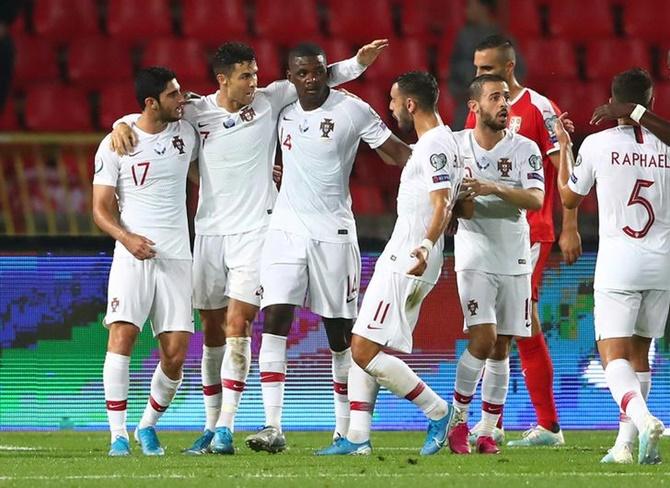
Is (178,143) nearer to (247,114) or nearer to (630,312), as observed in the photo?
(247,114)

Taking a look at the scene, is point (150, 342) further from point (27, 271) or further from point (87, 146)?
point (87, 146)

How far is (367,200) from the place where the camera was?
38.6 feet

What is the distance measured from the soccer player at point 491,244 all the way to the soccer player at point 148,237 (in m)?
1.45

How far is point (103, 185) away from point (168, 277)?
1.87 feet

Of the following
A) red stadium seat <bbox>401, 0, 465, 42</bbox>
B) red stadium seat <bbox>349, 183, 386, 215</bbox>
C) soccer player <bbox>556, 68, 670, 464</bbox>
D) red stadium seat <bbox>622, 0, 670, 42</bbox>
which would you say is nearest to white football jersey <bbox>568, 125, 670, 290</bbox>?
soccer player <bbox>556, 68, 670, 464</bbox>

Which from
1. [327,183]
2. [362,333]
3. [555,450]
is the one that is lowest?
[555,450]

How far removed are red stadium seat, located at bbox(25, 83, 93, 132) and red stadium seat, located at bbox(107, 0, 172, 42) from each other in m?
0.74

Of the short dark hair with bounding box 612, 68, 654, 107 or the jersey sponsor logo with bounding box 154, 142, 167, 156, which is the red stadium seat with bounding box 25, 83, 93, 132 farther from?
the short dark hair with bounding box 612, 68, 654, 107

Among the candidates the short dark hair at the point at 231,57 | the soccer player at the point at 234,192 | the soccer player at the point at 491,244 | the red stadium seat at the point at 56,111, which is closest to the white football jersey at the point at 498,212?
the soccer player at the point at 491,244

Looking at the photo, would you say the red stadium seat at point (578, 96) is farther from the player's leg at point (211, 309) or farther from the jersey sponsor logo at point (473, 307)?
the player's leg at point (211, 309)

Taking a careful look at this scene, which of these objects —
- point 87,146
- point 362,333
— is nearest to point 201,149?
point 362,333

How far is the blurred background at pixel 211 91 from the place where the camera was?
9.14 m

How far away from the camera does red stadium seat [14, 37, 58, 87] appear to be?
12.8m

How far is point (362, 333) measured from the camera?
7328 mm
